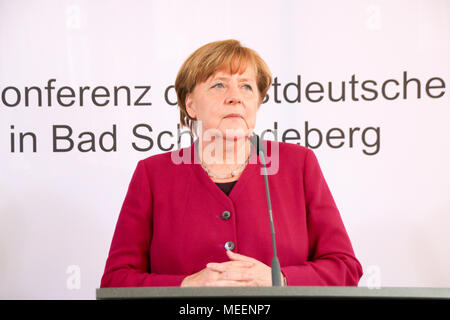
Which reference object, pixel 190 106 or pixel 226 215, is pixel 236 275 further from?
pixel 190 106

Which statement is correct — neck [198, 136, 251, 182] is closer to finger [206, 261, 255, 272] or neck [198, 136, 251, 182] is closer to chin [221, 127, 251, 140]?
chin [221, 127, 251, 140]

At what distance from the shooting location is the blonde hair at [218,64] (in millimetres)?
1866

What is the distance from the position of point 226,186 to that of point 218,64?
1.64 feet

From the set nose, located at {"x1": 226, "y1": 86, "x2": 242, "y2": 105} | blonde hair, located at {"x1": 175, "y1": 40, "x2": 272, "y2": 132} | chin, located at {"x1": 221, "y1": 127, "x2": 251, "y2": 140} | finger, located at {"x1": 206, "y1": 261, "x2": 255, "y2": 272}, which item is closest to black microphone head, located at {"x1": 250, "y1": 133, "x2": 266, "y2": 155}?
chin, located at {"x1": 221, "y1": 127, "x2": 251, "y2": 140}

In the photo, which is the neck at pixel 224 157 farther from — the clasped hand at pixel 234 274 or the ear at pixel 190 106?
the clasped hand at pixel 234 274

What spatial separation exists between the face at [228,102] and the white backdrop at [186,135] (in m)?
0.43

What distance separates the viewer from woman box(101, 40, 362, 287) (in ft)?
5.66

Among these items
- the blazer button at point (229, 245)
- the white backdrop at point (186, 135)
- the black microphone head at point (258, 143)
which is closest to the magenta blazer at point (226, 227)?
the blazer button at point (229, 245)

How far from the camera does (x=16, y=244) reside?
239cm

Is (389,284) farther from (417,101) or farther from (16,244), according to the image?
(16,244)

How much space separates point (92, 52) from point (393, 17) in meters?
1.55

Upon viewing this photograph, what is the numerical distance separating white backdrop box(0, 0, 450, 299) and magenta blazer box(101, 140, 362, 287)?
0.51 metres

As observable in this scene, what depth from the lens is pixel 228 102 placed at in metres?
1.87

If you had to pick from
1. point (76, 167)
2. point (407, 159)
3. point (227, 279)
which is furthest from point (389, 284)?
point (76, 167)
